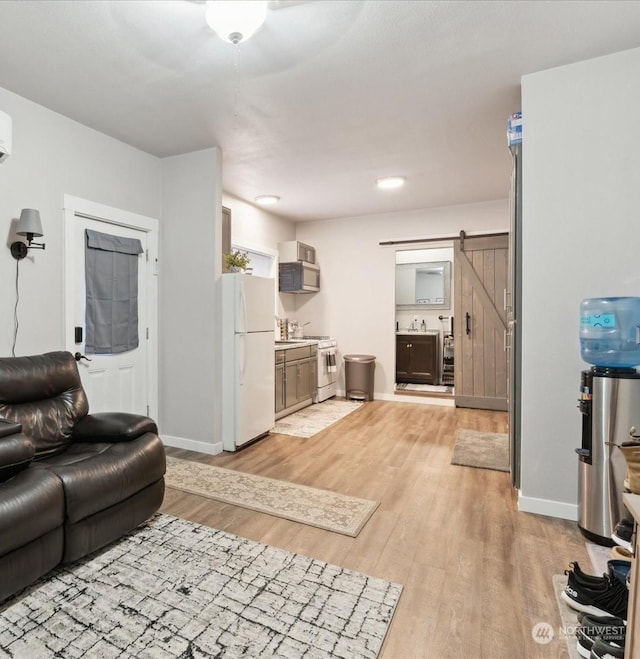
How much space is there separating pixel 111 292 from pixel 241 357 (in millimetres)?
1272

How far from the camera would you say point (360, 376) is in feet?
19.4

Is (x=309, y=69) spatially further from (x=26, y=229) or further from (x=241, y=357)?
(x=241, y=357)

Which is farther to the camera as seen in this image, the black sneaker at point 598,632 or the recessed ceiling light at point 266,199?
the recessed ceiling light at point 266,199

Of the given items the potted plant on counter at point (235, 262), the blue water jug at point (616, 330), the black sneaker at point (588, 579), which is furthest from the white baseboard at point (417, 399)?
the black sneaker at point (588, 579)

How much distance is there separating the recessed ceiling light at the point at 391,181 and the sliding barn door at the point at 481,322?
144 centimetres

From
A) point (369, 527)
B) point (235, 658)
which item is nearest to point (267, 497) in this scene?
point (369, 527)

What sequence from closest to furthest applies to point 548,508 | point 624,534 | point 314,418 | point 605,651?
point 605,651 → point 624,534 → point 548,508 → point 314,418

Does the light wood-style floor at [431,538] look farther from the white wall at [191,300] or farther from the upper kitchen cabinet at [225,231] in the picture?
the upper kitchen cabinet at [225,231]

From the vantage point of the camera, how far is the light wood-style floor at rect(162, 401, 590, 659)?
155cm

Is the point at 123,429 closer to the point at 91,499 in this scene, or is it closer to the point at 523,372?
the point at 91,499

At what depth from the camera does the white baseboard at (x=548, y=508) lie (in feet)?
7.97

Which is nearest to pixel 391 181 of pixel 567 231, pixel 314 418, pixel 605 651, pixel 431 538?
pixel 567 231

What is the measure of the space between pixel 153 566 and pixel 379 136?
11.4 feet

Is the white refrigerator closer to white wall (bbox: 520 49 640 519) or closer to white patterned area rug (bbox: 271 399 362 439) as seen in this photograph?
white patterned area rug (bbox: 271 399 362 439)
